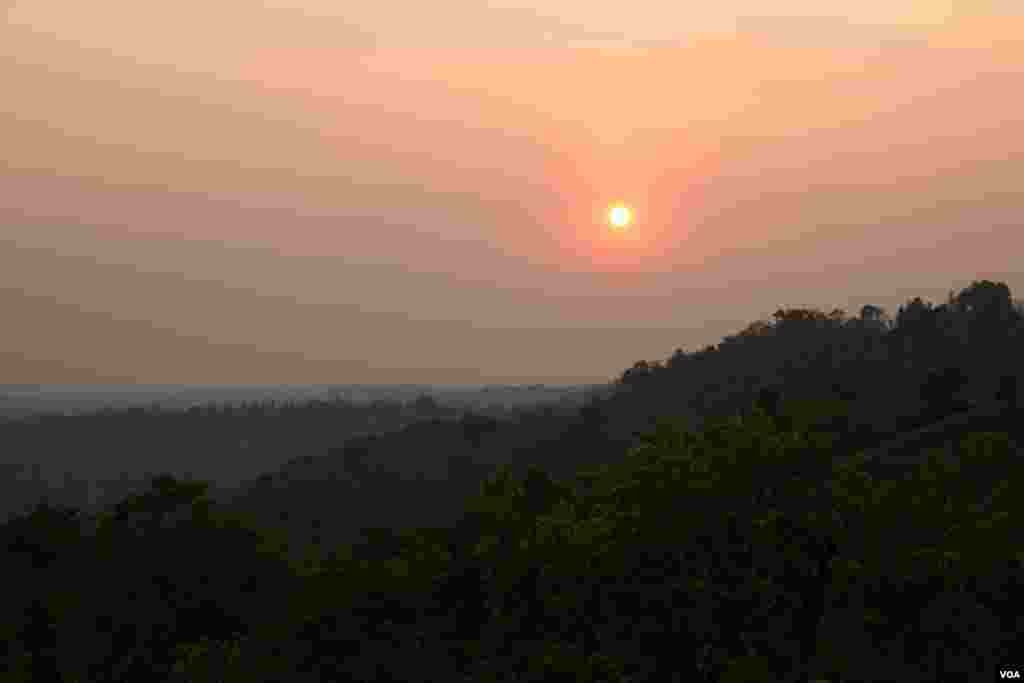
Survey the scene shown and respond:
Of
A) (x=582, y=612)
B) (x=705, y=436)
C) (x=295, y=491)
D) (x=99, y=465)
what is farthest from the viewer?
(x=99, y=465)

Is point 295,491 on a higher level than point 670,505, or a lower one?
lower

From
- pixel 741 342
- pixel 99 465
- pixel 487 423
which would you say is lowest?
pixel 99 465

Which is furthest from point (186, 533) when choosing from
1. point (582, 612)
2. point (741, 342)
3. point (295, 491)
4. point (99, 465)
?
point (99, 465)

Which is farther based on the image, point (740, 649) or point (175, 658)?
point (175, 658)

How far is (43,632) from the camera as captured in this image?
60.7ft

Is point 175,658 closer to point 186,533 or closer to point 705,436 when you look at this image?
point 186,533

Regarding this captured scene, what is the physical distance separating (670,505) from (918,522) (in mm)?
3433

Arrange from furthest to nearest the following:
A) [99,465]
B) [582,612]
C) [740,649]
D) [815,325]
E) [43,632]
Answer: [99,465]
[815,325]
[43,632]
[582,612]
[740,649]

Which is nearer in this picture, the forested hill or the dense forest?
the dense forest

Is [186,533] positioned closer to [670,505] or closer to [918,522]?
[670,505]

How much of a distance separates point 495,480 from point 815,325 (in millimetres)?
66733

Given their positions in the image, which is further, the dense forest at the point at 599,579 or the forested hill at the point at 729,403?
the forested hill at the point at 729,403

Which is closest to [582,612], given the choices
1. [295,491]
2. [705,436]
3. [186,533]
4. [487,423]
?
[705,436]

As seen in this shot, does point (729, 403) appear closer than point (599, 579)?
No
